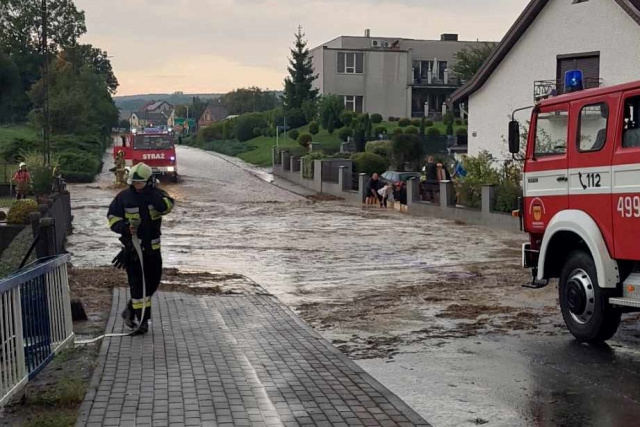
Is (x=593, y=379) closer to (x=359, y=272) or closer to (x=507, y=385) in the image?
(x=507, y=385)

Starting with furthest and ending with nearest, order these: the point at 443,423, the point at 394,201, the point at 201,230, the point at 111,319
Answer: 1. the point at 394,201
2. the point at 201,230
3. the point at 111,319
4. the point at 443,423

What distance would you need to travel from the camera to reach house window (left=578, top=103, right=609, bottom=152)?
28.5 ft

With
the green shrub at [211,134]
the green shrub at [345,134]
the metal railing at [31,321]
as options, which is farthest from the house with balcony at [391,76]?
the metal railing at [31,321]

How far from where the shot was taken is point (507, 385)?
7523 mm

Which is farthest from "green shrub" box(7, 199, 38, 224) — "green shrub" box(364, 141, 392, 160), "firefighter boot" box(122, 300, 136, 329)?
"green shrub" box(364, 141, 392, 160)

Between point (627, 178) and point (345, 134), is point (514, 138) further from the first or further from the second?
point (345, 134)

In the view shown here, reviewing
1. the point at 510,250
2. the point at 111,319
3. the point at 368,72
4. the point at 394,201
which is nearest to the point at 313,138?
the point at 368,72

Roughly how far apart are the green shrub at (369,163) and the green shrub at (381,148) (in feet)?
10.5

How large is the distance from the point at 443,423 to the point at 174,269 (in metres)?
9.68

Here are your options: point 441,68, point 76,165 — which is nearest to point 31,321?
point 76,165

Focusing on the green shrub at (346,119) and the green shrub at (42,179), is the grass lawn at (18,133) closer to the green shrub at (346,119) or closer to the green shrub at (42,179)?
the green shrub at (346,119)

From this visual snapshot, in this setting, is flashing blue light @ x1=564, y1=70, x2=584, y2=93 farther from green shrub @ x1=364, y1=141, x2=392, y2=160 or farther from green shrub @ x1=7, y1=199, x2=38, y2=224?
green shrub @ x1=364, y1=141, x2=392, y2=160

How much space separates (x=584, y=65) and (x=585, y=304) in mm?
24117

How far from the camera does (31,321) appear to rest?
22.1ft
